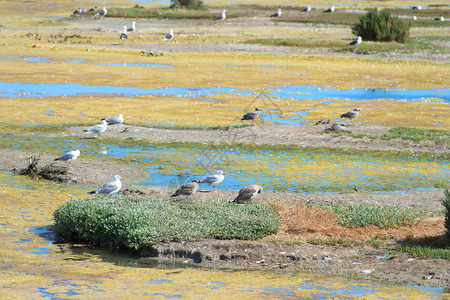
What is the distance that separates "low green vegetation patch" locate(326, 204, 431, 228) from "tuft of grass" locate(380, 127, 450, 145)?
930 cm

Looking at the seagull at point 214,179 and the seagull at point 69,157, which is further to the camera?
the seagull at point 69,157

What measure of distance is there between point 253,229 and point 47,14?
8120 cm

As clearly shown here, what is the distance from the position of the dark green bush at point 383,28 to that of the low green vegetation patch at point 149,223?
46817 millimetres

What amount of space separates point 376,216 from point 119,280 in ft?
21.1

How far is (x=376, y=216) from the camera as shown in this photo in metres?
15.2

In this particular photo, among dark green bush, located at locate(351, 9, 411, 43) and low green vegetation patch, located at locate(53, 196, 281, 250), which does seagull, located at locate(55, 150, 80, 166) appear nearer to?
low green vegetation patch, located at locate(53, 196, 281, 250)

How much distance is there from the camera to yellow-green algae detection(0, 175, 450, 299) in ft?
37.3

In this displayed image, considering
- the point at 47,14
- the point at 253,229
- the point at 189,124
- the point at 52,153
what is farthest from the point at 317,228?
the point at 47,14

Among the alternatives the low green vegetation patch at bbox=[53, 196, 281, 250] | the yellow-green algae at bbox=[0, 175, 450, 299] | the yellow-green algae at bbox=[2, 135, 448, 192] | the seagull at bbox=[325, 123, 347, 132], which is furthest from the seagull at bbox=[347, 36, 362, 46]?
the yellow-green algae at bbox=[0, 175, 450, 299]

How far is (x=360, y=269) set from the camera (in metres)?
13.0

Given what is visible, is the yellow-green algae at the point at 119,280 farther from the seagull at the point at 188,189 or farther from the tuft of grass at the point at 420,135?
the tuft of grass at the point at 420,135

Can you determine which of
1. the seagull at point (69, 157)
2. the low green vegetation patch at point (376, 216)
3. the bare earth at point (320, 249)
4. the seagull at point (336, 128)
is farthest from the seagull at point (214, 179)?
the seagull at point (336, 128)

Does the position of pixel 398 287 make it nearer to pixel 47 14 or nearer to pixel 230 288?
pixel 230 288

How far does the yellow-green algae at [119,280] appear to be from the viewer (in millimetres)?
11359
